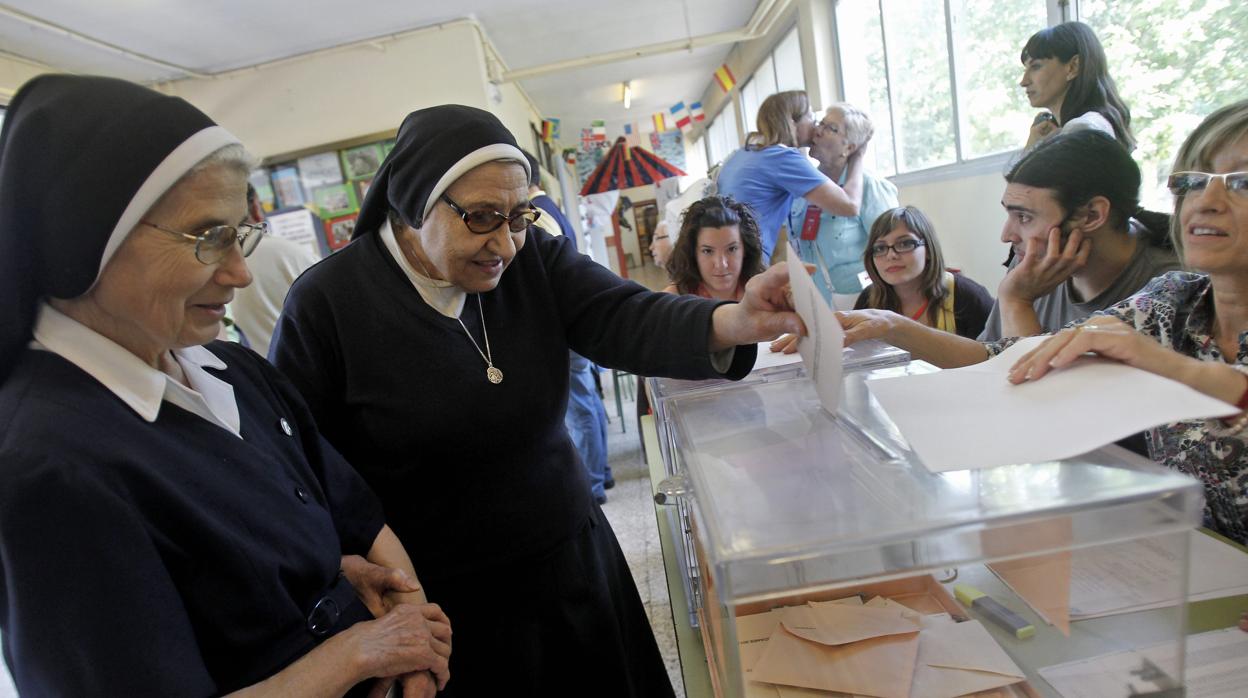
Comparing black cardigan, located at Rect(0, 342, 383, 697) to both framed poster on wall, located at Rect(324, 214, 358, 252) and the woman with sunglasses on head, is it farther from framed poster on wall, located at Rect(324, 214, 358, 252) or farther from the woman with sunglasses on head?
framed poster on wall, located at Rect(324, 214, 358, 252)

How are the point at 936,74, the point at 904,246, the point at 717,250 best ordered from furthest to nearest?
the point at 936,74, the point at 717,250, the point at 904,246

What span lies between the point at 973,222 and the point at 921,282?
1.71 metres

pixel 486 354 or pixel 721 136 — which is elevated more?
pixel 721 136

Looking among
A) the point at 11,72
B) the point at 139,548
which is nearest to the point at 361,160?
the point at 11,72

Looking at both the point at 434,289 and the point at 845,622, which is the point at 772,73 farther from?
the point at 845,622

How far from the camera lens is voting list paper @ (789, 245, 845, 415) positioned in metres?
0.74

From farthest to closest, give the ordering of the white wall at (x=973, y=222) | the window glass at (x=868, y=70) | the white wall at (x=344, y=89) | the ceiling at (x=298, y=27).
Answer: the white wall at (x=344, y=89), the window glass at (x=868, y=70), the ceiling at (x=298, y=27), the white wall at (x=973, y=222)

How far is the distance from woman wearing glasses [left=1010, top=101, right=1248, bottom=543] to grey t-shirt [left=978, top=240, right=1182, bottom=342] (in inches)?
14.1

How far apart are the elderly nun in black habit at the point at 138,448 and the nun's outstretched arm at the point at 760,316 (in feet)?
2.14

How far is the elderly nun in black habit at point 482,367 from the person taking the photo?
3.51 ft

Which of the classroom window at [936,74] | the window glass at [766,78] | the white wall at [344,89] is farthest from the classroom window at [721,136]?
the white wall at [344,89]

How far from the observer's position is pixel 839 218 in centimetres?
303

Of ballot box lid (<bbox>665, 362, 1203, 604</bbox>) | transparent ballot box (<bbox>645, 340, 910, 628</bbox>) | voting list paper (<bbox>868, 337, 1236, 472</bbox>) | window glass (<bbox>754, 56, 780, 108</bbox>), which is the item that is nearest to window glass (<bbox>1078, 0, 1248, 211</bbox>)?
transparent ballot box (<bbox>645, 340, 910, 628</bbox>)

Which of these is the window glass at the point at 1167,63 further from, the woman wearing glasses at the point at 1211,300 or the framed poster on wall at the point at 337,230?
the framed poster on wall at the point at 337,230
